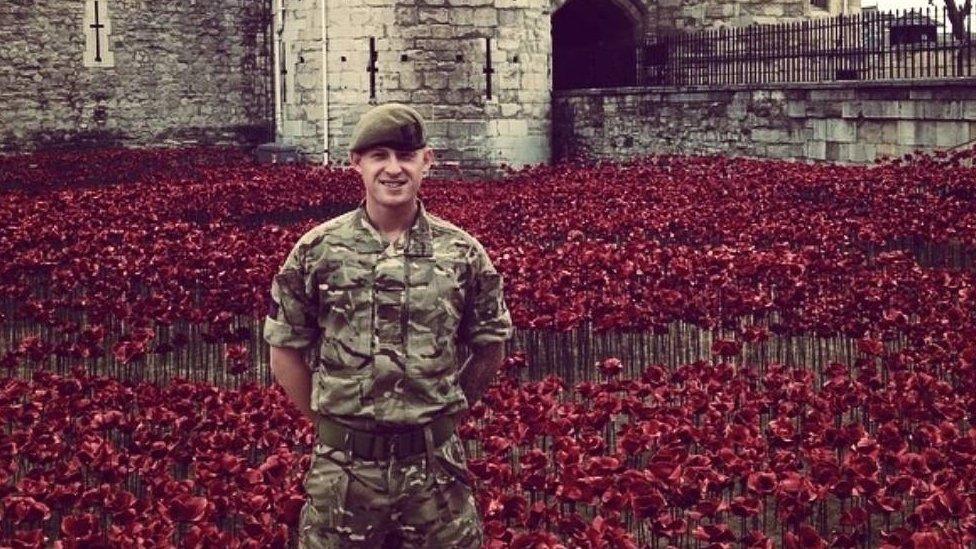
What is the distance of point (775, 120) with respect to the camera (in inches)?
639

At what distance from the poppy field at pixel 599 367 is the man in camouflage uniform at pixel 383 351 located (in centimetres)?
72

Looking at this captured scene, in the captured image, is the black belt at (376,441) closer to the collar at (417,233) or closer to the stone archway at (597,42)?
the collar at (417,233)

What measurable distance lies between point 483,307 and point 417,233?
298 millimetres

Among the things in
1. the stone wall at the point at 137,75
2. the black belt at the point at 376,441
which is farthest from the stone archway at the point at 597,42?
the black belt at the point at 376,441

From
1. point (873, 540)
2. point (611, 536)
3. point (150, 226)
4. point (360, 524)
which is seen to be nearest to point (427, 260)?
point (360, 524)

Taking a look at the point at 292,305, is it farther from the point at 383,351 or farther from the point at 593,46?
the point at 593,46

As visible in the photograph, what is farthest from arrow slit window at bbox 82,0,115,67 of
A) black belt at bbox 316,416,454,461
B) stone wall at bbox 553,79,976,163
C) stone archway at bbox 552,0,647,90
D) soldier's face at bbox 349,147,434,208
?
black belt at bbox 316,416,454,461

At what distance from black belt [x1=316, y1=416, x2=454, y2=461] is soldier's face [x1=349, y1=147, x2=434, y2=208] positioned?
60 centimetres

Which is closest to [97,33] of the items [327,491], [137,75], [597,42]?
[137,75]

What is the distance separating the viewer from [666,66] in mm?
19953

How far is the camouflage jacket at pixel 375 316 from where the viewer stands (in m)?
3.09

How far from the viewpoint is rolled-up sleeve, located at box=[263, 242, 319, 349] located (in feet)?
10.3

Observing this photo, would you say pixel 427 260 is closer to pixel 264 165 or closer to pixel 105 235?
pixel 105 235

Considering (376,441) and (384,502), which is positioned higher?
(376,441)
